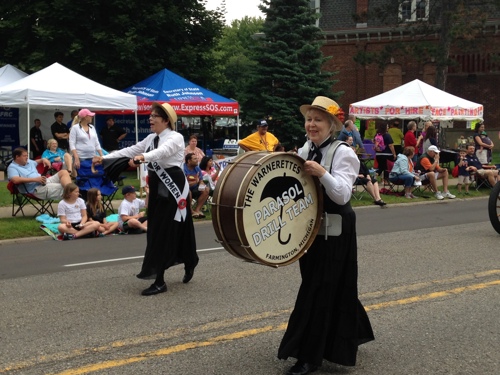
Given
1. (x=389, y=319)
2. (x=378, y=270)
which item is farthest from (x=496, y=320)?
(x=378, y=270)

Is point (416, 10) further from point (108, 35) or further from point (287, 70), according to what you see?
point (108, 35)

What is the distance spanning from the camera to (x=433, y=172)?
1798 centimetres

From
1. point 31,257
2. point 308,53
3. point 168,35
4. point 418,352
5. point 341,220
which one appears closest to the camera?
point 341,220

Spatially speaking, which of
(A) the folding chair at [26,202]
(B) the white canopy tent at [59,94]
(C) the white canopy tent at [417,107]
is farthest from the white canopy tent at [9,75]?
(C) the white canopy tent at [417,107]

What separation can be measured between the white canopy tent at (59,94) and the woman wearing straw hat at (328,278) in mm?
12645

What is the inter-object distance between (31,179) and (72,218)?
5.56ft

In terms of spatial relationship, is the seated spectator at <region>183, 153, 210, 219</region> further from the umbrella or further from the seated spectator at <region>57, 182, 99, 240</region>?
the umbrella

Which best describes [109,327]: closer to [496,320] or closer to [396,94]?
[496,320]

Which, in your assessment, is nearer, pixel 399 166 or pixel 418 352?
pixel 418 352

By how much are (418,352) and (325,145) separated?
1825mm

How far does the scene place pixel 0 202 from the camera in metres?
14.9

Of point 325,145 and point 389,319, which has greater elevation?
point 325,145

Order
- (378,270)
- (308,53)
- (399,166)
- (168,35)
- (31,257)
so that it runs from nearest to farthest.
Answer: (378,270), (31,257), (399,166), (168,35), (308,53)

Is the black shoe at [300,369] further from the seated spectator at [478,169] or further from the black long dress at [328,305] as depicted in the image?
the seated spectator at [478,169]
